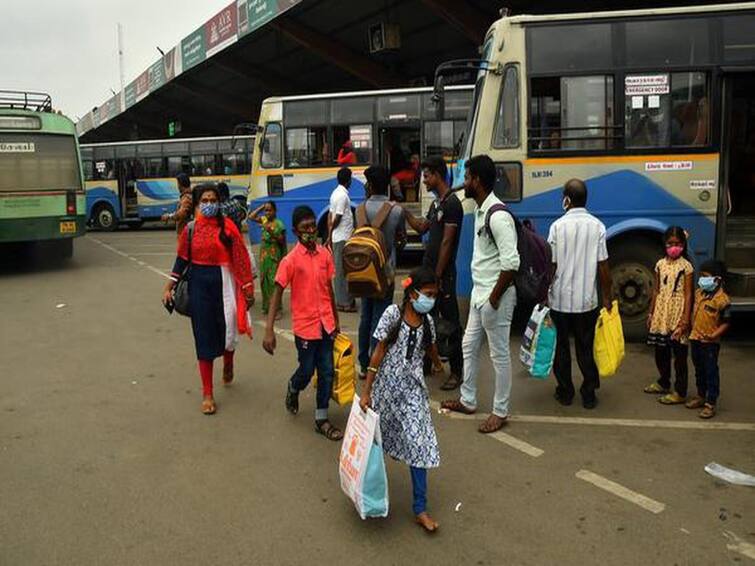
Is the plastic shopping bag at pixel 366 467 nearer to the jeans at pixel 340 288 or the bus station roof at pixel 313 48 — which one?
the jeans at pixel 340 288

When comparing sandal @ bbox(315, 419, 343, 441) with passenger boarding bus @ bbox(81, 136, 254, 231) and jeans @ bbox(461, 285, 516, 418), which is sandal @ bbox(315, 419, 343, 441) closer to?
jeans @ bbox(461, 285, 516, 418)

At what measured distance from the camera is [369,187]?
559cm

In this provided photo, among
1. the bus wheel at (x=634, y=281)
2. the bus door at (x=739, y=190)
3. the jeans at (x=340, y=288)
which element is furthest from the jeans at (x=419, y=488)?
the jeans at (x=340, y=288)

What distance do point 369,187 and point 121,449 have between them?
2.73m

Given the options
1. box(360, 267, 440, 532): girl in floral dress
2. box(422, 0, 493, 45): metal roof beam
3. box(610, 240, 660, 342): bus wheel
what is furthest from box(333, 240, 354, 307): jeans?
box(422, 0, 493, 45): metal roof beam

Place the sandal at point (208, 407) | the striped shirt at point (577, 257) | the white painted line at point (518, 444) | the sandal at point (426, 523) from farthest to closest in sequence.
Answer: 1. the sandal at point (208, 407)
2. the striped shirt at point (577, 257)
3. the white painted line at point (518, 444)
4. the sandal at point (426, 523)

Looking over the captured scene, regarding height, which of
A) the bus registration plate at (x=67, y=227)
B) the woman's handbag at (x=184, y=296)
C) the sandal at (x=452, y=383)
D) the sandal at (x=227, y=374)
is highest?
the bus registration plate at (x=67, y=227)

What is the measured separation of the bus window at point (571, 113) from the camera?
6.75 m

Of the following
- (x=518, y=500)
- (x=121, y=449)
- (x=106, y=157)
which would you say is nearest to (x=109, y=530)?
(x=121, y=449)

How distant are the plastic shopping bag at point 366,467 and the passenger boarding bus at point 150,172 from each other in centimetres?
2036

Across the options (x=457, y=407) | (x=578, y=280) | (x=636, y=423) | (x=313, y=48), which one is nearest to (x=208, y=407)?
(x=457, y=407)

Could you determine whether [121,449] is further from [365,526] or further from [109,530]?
[365,526]

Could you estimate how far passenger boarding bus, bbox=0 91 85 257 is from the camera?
12.3m

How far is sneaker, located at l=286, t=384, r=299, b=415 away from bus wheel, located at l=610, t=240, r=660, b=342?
3.64m
